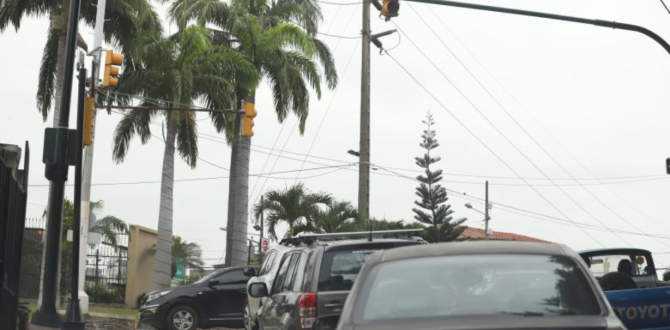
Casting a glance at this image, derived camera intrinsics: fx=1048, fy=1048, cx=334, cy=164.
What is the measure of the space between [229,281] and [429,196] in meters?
25.8

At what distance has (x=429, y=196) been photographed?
47.3 meters

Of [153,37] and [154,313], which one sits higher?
[153,37]

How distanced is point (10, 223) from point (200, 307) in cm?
1265

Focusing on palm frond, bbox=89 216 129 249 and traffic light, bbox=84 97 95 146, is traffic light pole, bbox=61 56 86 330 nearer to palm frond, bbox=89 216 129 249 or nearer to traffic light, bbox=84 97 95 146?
traffic light, bbox=84 97 95 146

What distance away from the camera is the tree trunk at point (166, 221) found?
121ft

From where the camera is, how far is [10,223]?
9.88m

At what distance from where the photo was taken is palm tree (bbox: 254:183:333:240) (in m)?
41.4

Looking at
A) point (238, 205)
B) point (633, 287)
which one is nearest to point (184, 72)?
point (238, 205)

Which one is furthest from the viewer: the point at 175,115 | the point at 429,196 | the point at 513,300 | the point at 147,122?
the point at 429,196

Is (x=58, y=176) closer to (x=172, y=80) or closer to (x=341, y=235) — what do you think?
(x=341, y=235)

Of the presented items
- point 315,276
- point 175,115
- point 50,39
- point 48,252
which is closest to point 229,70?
point 175,115

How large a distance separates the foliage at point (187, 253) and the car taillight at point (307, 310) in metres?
55.9

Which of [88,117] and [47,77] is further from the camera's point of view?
[47,77]

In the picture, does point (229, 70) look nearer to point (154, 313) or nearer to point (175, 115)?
point (175, 115)
